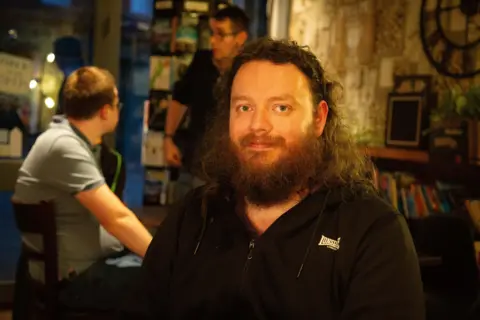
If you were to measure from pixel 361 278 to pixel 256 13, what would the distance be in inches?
146

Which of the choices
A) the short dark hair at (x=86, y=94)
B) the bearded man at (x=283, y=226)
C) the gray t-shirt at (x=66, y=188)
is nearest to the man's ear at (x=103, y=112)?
the short dark hair at (x=86, y=94)

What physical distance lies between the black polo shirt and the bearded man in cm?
168

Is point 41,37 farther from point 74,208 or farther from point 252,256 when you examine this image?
point 252,256

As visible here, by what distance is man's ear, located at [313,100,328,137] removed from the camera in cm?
144

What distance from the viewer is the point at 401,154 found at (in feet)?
10.6

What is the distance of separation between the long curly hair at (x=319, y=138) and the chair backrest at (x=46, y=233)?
29.3 inches

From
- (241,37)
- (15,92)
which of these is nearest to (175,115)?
(241,37)

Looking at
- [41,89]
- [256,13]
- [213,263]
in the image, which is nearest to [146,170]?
[41,89]

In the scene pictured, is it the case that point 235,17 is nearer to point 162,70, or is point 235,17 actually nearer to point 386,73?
point 386,73

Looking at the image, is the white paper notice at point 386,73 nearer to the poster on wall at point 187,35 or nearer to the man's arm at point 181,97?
the man's arm at point 181,97

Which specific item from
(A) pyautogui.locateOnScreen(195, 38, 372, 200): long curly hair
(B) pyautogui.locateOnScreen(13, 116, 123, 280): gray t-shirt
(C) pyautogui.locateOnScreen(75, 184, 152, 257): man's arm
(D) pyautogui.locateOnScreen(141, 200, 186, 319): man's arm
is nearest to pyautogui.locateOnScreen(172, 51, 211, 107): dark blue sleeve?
(B) pyautogui.locateOnScreen(13, 116, 123, 280): gray t-shirt

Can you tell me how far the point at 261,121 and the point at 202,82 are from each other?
1918mm

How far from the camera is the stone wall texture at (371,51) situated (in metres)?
3.38

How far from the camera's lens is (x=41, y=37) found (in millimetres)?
3898
